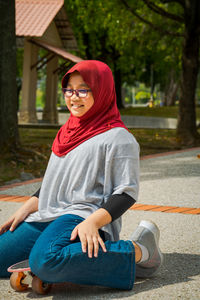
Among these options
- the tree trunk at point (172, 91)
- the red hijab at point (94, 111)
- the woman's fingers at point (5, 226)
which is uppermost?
the red hijab at point (94, 111)

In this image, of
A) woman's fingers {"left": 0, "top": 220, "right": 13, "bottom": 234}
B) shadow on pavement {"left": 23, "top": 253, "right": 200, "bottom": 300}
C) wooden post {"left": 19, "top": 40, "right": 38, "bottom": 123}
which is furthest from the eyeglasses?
wooden post {"left": 19, "top": 40, "right": 38, "bottom": 123}

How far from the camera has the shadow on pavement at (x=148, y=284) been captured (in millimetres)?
3129

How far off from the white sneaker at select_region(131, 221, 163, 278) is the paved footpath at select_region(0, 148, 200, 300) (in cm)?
6

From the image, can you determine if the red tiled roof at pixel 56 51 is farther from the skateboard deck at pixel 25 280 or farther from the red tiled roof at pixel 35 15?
the skateboard deck at pixel 25 280

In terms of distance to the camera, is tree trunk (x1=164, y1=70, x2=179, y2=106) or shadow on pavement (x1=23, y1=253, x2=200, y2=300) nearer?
shadow on pavement (x1=23, y1=253, x2=200, y2=300)

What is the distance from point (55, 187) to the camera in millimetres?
3322

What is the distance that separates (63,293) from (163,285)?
0.60m

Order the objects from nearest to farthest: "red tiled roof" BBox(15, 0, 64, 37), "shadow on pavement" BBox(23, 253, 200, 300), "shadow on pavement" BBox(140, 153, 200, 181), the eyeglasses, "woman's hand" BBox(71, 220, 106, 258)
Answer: "woman's hand" BBox(71, 220, 106, 258), "shadow on pavement" BBox(23, 253, 200, 300), the eyeglasses, "shadow on pavement" BBox(140, 153, 200, 181), "red tiled roof" BBox(15, 0, 64, 37)

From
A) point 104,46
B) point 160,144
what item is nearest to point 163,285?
point 160,144

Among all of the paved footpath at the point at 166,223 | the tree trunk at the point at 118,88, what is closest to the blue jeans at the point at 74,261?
the paved footpath at the point at 166,223

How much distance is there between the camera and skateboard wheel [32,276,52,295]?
3141 millimetres

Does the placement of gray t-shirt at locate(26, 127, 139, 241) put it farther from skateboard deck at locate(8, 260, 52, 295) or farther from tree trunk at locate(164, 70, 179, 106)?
tree trunk at locate(164, 70, 179, 106)

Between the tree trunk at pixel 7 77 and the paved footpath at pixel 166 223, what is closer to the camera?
the paved footpath at pixel 166 223

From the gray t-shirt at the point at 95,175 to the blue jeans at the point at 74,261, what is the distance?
118mm
